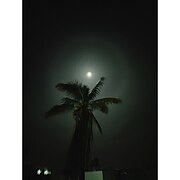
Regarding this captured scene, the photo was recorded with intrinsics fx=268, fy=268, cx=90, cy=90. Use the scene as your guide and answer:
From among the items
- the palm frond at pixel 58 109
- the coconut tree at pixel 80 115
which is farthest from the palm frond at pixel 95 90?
the palm frond at pixel 58 109

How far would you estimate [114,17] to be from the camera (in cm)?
146

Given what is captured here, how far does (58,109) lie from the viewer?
4.48 ft

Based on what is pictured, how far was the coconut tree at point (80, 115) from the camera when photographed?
4.47 feet

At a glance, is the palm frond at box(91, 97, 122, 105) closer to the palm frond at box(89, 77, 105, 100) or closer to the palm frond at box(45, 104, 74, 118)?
the palm frond at box(89, 77, 105, 100)

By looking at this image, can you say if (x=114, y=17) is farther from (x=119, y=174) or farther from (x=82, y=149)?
(x=119, y=174)

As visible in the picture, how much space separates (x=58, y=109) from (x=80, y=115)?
0.12 meters

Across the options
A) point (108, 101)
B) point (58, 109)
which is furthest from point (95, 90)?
point (58, 109)

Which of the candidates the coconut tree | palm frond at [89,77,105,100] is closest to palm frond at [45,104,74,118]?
the coconut tree

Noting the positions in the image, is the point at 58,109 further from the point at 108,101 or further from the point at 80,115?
the point at 108,101

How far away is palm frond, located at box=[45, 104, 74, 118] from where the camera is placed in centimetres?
136

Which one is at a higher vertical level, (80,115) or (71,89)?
(71,89)

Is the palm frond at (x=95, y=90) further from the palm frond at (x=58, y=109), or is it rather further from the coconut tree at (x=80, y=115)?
the palm frond at (x=58, y=109)
